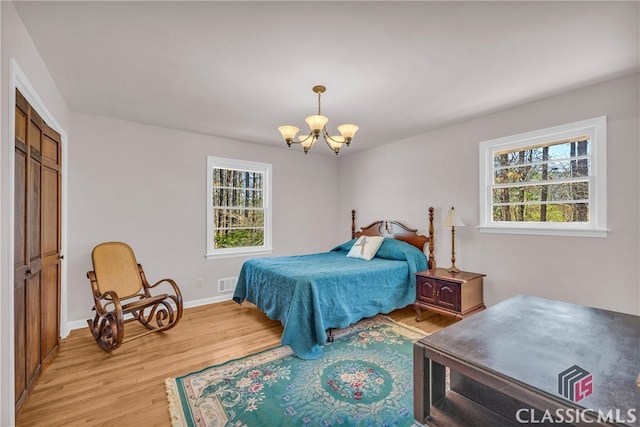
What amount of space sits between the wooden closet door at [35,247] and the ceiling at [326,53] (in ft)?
2.05

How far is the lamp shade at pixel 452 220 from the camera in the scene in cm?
345

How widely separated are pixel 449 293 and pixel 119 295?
12.0 feet

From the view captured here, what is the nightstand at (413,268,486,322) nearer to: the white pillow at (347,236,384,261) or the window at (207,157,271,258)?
the white pillow at (347,236,384,261)

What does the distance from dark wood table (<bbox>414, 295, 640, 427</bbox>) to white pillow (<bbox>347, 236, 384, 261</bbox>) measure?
2.45 m

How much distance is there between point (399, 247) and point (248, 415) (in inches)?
107

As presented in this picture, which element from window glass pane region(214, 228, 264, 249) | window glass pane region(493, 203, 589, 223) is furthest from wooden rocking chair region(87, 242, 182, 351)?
window glass pane region(493, 203, 589, 223)

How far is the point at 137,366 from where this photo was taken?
2.45 metres

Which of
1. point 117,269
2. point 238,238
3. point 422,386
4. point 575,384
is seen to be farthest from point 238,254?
point 575,384

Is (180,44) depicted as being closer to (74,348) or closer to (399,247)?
(74,348)

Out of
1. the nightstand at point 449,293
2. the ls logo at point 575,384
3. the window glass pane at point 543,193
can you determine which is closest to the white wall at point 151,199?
the nightstand at point 449,293

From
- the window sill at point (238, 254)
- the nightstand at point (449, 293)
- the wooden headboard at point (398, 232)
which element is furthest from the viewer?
the window sill at point (238, 254)

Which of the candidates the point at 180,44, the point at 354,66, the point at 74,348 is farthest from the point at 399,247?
the point at 74,348

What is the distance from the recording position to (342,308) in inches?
115

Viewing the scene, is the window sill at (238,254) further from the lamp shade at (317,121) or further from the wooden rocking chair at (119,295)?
the lamp shade at (317,121)
